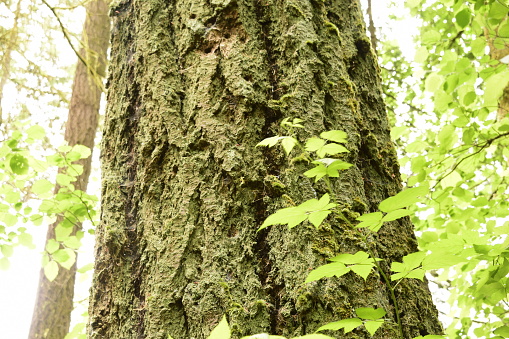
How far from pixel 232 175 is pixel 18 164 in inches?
54.2

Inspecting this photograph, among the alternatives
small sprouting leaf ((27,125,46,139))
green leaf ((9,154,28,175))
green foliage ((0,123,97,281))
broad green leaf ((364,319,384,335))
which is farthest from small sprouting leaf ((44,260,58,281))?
broad green leaf ((364,319,384,335))

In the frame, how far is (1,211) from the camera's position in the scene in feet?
6.98

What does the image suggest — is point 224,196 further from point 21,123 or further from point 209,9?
point 21,123

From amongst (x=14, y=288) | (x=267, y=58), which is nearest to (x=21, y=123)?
(x=267, y=58)

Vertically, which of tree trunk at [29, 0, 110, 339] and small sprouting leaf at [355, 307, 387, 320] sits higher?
tree trunk at [29, 0, 110, 339]

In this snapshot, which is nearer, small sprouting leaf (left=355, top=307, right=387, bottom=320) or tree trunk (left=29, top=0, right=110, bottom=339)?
small sprouting leaf (left=355, top=307, right=387, bottom=320)

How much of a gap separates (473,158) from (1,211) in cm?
253

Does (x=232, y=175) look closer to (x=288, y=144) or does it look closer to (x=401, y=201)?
(x=288, y=144)

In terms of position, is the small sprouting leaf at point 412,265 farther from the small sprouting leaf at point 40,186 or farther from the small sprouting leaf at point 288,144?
the small sprouting leaf at point 40,186

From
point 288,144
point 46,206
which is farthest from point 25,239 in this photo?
point 288,144

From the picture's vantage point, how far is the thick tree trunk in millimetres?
861

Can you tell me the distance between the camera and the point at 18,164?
71.5 inches

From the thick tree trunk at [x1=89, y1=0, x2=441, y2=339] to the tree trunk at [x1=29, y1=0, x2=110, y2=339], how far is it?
3.14 m

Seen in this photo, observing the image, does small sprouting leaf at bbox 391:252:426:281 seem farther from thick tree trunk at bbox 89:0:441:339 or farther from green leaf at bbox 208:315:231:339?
green leaf at bbox 208:315:231:339
